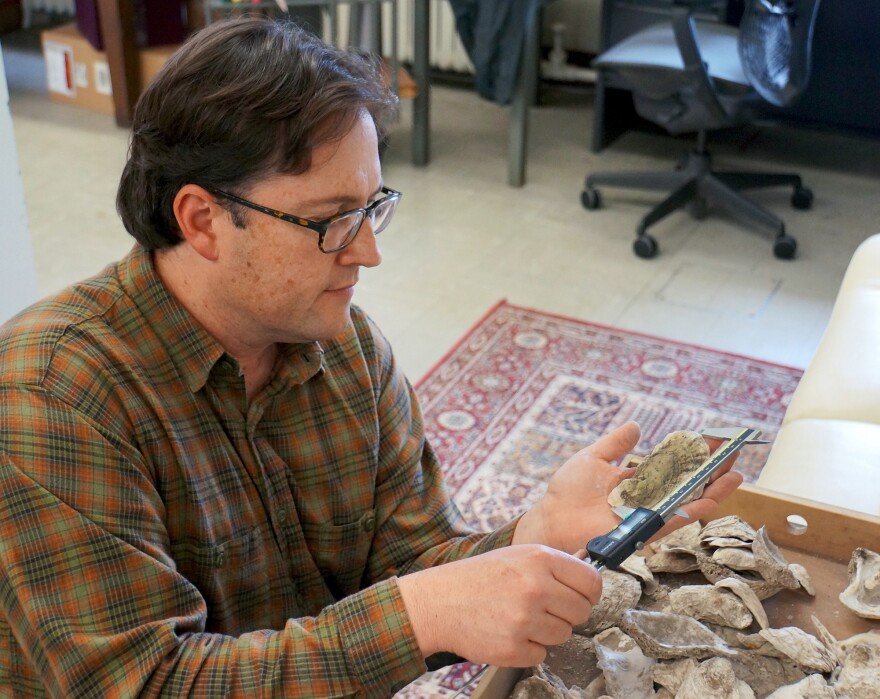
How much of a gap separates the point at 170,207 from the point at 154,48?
3629mm

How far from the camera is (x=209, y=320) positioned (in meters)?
1.18

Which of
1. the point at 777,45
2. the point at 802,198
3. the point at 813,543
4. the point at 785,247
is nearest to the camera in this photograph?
the point at 813,543

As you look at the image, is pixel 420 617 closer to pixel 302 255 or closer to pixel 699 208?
pixel 302 255

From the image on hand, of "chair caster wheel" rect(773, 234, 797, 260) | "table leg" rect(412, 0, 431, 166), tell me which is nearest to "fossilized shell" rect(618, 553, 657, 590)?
"chair caster wheel" rect(773, 234, 797, 260)

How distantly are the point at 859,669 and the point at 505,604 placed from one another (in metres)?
0.38

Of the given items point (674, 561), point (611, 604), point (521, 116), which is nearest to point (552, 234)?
point (521, 116)

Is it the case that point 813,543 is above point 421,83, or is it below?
above

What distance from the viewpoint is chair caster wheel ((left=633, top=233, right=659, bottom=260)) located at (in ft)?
11.2

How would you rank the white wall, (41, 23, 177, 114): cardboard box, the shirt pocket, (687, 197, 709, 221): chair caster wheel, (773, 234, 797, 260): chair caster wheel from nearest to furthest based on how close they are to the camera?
the shirt pocket
the white wall
(773, 234, 797, 260): chair caster wheel
(687, 197, 709, 221): chair caster wheel
(41, 23, 177, 114): cardboard box

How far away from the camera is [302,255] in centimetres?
112

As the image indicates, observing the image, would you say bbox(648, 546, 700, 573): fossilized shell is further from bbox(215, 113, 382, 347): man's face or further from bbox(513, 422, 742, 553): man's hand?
bbox(215, 113, 382, 347): man's face

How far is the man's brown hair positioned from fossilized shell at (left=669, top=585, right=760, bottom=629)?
2.03 feet

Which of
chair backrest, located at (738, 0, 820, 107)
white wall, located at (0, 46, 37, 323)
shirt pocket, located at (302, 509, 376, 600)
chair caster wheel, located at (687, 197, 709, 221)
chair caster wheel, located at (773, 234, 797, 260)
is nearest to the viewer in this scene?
shirt pocket, located at (302, 509, 376, 600)

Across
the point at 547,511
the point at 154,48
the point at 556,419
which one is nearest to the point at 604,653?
the point at 547,511
